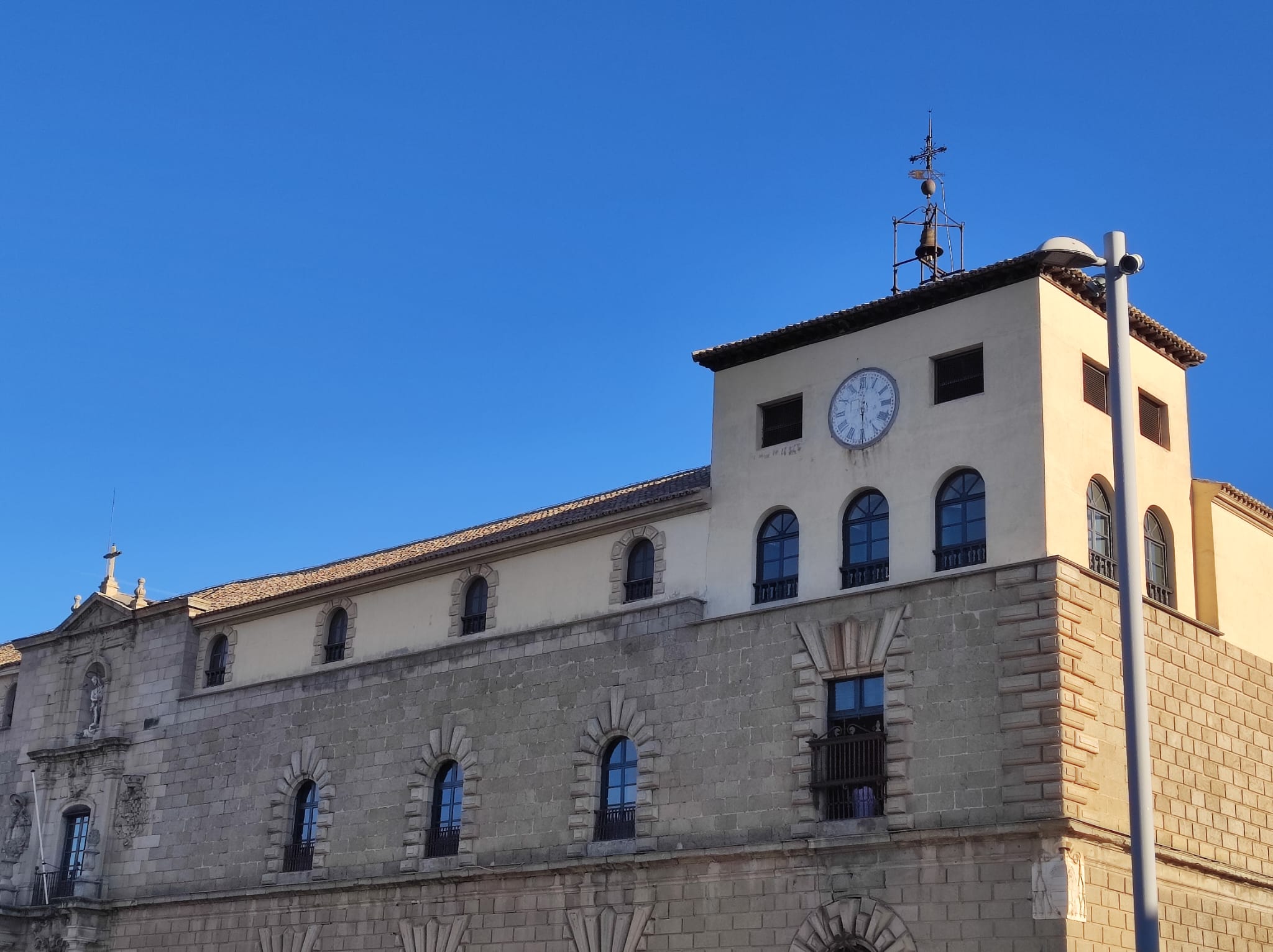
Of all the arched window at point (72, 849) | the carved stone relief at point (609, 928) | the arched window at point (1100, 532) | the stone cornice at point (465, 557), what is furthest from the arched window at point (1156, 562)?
the arched window at point (72, 849)

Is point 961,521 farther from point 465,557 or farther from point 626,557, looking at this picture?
point 465,557

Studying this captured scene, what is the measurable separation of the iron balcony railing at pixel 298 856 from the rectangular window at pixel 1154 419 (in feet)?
60.3

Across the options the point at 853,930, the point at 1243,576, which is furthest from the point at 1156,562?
the point at 853,930

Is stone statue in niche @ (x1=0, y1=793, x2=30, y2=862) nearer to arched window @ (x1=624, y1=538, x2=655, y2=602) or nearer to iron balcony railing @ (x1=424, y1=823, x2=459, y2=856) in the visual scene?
iron balcony railing @ (x1=424, y1=823, x2=459, y2=856)

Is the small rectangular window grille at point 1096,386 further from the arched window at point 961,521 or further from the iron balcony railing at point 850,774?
the iron balcony railing at point 850,774

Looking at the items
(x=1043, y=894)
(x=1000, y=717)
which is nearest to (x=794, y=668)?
(x=1000, y=717)

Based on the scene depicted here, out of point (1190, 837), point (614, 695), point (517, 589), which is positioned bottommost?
point (1190, 837)

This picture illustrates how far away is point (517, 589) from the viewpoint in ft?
111

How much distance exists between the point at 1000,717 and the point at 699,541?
718 centimetres

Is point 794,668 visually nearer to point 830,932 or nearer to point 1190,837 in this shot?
point 830,932

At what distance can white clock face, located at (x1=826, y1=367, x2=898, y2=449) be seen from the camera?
1140 inches

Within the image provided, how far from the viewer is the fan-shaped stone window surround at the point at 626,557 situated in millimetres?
31422

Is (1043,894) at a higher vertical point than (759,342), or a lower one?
lower

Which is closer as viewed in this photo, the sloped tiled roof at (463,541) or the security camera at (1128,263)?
the security camera at (1128,263)
